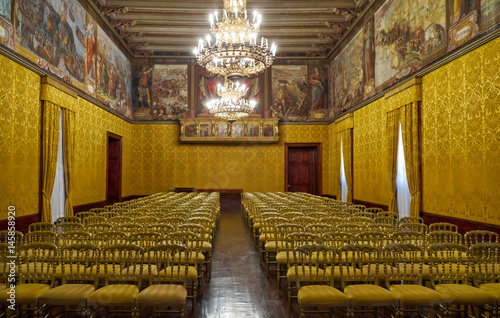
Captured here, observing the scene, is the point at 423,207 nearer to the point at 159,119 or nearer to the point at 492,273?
the point at 492,273

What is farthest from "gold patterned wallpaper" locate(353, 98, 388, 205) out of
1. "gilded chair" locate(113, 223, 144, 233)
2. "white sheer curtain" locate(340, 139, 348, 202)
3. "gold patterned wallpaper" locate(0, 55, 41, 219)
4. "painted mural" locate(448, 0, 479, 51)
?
"gold patterned wallpaper" locate(0, 55, 41, 219)

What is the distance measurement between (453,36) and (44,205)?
12754 mm

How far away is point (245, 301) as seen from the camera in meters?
5.16

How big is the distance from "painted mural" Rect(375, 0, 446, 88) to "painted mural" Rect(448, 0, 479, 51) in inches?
15.2

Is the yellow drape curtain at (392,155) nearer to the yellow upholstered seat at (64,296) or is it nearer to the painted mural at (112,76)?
the yellow upholstered seat at (64,296)

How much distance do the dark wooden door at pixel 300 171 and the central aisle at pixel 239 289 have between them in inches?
529

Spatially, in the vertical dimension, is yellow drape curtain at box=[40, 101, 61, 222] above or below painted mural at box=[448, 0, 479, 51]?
below

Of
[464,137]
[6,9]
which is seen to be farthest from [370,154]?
[6,9]

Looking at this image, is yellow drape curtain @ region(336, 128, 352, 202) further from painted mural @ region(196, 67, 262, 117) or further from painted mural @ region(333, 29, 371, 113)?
painted mural @ region(196, 67, 262, 117)

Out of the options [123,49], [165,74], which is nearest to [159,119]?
[165,74]

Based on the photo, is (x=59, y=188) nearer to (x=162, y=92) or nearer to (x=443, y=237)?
(x=162, y=92)

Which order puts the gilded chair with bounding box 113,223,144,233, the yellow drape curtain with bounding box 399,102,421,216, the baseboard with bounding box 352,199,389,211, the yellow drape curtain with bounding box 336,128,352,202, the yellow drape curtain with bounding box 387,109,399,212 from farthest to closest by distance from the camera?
the yellow drape curtain with bounding box 336,128,352,202, the baseboard with bounding box 352,199,389,211, the yellow drape curtain with bounding box 387,109,399,212, the yellow drape curtain with bounding box 399,102,421,216, the gilded chair with bounding box 113,223,144,233

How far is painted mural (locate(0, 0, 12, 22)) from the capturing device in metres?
8.48

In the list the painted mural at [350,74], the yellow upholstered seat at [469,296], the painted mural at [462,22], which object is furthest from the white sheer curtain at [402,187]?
the yellow upholstered seat at [469,296]
